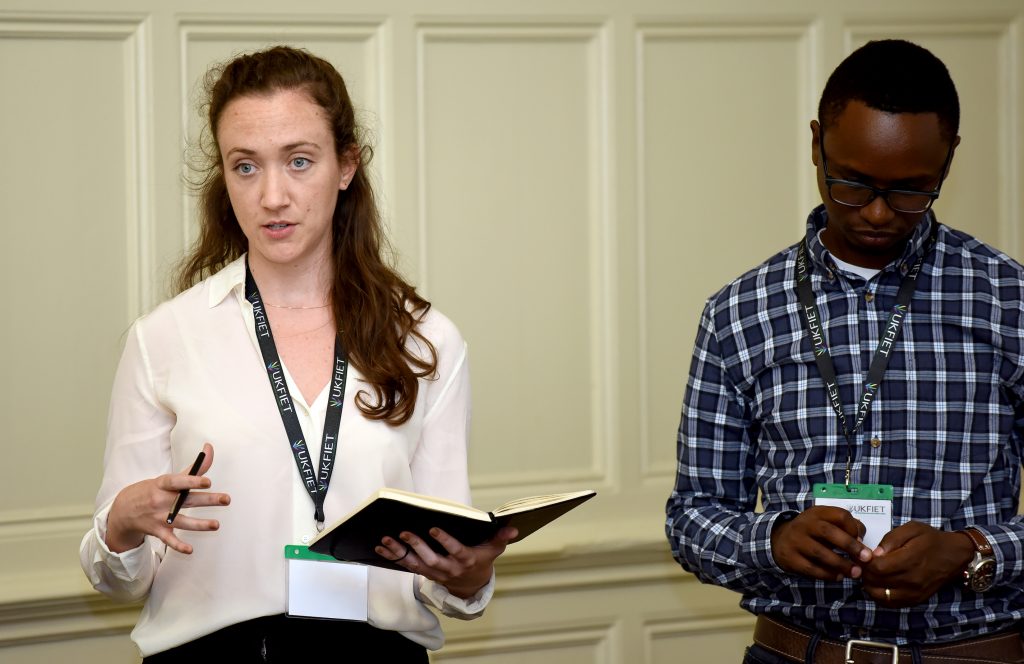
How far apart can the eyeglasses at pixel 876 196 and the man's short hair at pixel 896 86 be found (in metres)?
0.12

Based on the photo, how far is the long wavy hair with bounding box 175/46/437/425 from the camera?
1976mm

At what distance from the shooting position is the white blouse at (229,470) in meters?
1.89

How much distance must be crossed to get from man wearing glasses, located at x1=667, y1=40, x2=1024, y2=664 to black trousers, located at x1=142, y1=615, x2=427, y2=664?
1.89 feet

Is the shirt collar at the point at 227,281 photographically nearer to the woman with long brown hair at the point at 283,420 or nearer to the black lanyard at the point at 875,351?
the woman with long brown hair at the point at 283,420

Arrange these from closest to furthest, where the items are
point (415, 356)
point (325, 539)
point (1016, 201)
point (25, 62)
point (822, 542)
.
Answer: point (325, 539) < point (822, 542) < point (415, 356) < point (25, 62) < point (1016, 201)

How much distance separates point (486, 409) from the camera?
11.6ft

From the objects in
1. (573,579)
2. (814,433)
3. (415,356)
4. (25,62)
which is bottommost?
(573,579)

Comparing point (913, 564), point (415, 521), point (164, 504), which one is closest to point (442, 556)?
point (415, 521)

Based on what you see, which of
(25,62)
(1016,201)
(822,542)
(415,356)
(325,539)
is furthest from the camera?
(1016,201)

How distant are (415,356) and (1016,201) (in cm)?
260

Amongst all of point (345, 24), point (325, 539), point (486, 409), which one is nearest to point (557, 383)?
point (486, 409)

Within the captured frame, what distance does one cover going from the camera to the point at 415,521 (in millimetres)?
1701

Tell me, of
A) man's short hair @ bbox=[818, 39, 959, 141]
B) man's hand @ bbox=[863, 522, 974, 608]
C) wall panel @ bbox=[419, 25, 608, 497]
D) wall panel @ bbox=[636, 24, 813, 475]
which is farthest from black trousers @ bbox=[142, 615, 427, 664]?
wall panel @ bbox=[636, 24, 813, 475]

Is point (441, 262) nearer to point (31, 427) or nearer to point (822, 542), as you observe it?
point (31, 427)
